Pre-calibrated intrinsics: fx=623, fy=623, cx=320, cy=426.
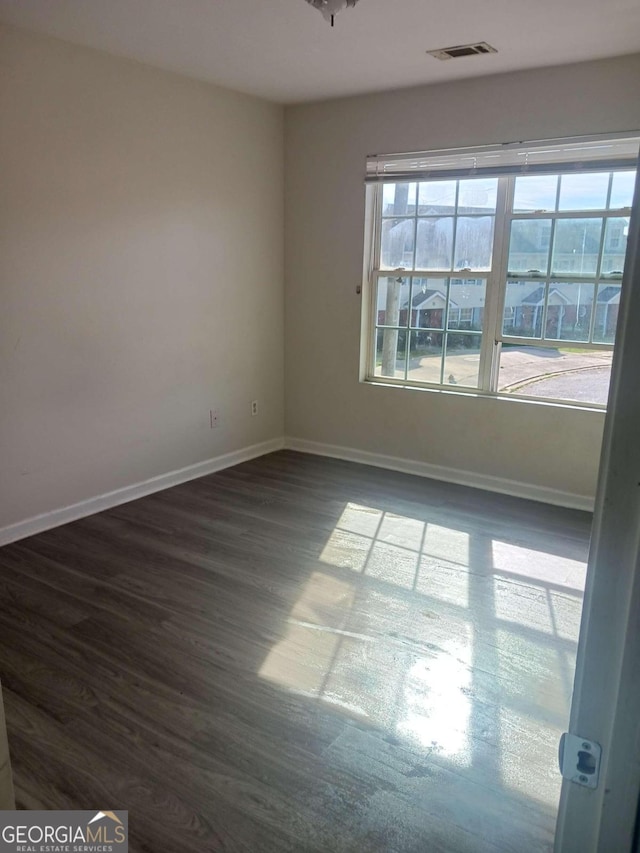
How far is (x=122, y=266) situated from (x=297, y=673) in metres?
2.45

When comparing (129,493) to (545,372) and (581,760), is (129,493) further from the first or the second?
(581,760)

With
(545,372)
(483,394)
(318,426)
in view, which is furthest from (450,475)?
(318,426)

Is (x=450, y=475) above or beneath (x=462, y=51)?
beneath

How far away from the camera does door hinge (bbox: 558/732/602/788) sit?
703mm

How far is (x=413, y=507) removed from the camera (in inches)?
148

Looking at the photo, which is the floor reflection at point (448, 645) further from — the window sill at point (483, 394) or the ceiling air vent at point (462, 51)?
the ceiling air vent at point (462, 51)

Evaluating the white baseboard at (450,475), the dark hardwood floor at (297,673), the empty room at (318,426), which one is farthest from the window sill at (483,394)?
the dark hardwood floor at (297,673)

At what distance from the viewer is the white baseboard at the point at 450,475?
3852 millimetres

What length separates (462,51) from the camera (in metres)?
3.16
